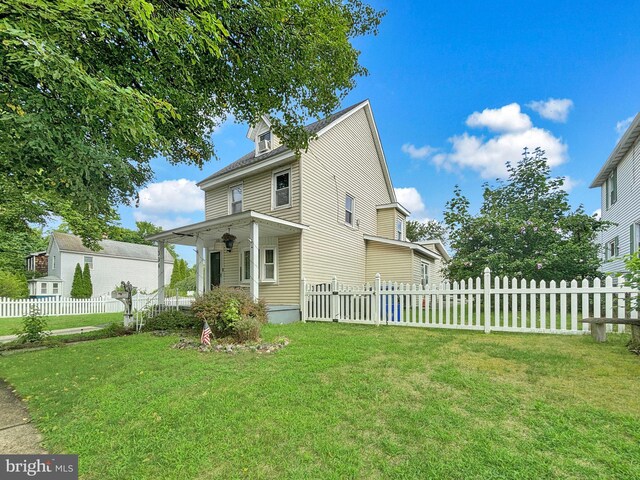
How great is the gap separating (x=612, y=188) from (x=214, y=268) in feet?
64.2

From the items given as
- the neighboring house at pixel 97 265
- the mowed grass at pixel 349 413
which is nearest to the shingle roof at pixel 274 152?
the mowed grass at pixel 349 413

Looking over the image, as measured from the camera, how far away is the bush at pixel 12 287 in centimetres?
2102

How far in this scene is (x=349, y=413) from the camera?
10.3 feet

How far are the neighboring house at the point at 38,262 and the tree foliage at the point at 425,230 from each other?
112 feet

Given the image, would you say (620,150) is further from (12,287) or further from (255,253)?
(12,287)

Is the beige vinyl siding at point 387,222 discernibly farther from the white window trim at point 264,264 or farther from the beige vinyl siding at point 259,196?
the white window trim at point 264,264

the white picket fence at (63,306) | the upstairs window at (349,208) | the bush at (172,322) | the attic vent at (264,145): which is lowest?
the white picket fence at (63,306)

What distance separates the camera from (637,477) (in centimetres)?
210

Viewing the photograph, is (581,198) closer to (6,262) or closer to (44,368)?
(44,368)

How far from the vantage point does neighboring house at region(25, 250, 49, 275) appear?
28.6 m

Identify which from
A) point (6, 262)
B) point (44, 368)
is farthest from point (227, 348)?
point (6, 262)

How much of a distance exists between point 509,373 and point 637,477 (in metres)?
2.14

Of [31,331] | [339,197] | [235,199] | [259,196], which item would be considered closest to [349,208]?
[339,197]

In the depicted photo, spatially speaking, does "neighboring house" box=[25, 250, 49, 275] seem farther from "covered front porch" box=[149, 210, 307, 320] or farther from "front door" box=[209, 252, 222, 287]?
"covered front porch" box=[149, 210, 307, 320]
